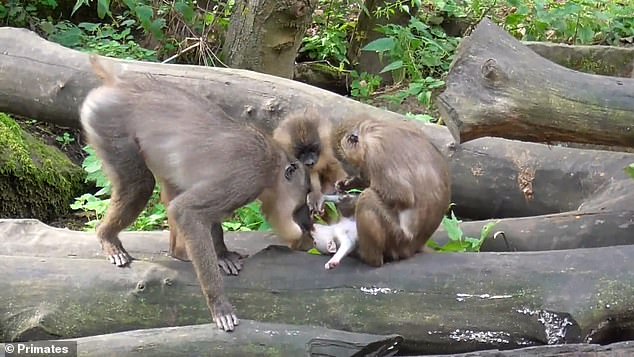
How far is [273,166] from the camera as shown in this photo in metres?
3.93

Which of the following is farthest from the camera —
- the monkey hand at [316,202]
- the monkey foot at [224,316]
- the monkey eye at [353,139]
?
the monkey hand at [316,202]

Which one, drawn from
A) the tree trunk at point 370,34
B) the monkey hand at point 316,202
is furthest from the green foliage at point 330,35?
the monkey hand at point 316,202

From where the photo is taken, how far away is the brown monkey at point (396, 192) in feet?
13.1

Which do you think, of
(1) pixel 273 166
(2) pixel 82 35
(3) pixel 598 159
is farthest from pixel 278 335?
(2) pixel 82 35

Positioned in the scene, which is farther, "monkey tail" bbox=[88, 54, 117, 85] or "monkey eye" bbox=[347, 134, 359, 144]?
"monkey eye" bbox=[347, 134, 359, 144]

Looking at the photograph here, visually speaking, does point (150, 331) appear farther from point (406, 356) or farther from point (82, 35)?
point (82, 35)

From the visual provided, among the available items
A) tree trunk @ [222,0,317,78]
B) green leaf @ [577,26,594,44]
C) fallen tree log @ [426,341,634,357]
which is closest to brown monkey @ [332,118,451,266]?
fallen tree log @ [426,341,634,357]

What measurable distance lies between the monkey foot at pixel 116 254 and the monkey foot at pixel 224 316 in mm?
656

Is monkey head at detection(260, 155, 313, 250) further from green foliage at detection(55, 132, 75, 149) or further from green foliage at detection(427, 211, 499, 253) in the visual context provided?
green foliage at detection(55, 132, 75, 149)

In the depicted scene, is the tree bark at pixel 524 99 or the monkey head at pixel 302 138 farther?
the tree bark at pixel 524 99

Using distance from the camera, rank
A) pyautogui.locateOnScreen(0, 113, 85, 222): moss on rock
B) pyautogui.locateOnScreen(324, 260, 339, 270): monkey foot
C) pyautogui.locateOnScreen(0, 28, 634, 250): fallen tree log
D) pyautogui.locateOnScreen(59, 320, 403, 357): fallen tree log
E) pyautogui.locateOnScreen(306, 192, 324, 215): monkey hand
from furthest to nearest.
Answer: pyautogui.locateOnScreen(0, 113, 85, 222): moss on rock < pyautogui.locateOnScreen(0, 28, 634, 250): fallen tree log < pyautogui.locateOnScreen(306, 192, 324, 215): monkey hand < pyautogui.locateOnScreen(324, 260, 339, 270): monkey foot < pyautogui.locateOnScreen(59, 320, 403, 357): fallen tree log

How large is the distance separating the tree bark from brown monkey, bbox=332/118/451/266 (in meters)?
0.42

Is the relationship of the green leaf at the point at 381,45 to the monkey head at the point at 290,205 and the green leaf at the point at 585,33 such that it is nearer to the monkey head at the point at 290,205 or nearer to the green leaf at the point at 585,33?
the green leaf at the point at 585,33

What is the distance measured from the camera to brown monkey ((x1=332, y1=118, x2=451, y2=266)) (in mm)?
3979
